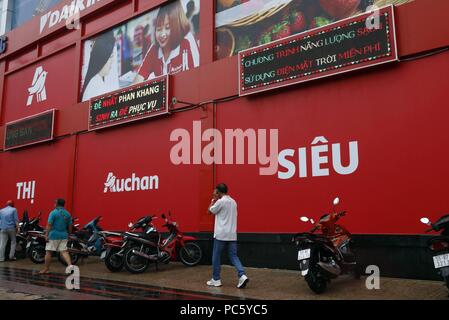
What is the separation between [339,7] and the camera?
9.04 m

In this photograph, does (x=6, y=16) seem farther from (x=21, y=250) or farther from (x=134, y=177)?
(x=134, y=177)

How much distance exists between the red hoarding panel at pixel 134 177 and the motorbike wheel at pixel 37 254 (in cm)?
197

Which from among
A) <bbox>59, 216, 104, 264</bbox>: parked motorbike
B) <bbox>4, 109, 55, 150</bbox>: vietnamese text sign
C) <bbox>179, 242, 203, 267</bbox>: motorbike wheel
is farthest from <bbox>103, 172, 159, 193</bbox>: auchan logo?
<bbox>4, 109, 55, 150</bbox>: vietnamese text sign

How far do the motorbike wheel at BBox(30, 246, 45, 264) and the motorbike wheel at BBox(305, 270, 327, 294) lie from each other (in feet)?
25.9

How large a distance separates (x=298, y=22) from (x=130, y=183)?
21.0 feet

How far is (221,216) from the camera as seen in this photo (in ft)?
23.9

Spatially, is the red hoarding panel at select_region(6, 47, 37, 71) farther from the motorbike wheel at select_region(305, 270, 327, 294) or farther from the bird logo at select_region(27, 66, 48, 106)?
the motorbike wheel at select_region(305, 270, 327, 294)

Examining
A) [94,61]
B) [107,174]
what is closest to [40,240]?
[107,174]

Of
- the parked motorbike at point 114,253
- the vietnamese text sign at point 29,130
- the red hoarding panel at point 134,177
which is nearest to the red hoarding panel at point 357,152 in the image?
the red hoarding panel at point 134,177

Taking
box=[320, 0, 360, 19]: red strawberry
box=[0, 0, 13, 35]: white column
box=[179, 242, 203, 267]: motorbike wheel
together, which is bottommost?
box=[179, 242, 203, 267]: motorbike wheel

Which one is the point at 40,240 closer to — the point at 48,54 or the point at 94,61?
the point at 94,61

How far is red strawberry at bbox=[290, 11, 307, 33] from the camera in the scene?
952 centimetres
